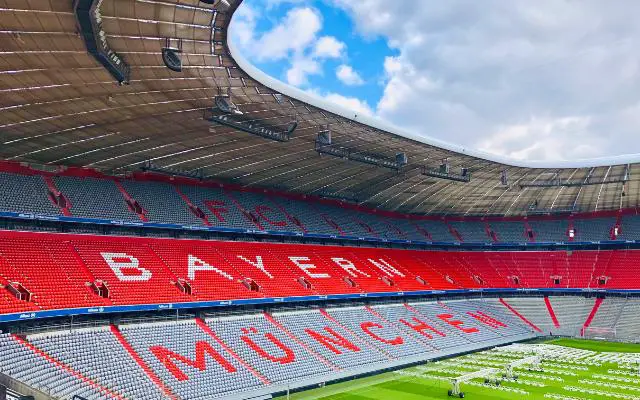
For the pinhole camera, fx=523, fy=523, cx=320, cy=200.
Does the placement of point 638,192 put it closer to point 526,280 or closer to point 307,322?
point 526,280

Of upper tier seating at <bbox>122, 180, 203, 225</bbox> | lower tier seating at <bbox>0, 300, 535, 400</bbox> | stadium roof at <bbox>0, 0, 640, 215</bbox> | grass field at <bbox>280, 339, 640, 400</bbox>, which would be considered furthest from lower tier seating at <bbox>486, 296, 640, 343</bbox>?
upper tier seating at <bbox>122, 180, 203, 225</bbox>

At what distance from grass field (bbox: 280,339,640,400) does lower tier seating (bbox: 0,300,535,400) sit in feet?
4.81

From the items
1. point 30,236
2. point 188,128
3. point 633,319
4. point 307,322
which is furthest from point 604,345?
point 30,236

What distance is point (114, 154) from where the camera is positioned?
98.3 feet

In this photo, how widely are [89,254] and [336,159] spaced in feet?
51.5

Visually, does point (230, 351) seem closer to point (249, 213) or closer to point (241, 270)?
point (241, 270)

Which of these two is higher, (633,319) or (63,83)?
(63,83)

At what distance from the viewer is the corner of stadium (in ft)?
64.4

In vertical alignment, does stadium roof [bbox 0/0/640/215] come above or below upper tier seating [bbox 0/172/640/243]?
above

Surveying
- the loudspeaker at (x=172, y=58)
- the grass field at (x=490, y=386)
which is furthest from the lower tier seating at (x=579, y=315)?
the loudspeaker at (x=172, y=58)

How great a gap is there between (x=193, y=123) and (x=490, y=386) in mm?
20110

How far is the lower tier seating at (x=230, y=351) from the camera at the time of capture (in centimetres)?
2091

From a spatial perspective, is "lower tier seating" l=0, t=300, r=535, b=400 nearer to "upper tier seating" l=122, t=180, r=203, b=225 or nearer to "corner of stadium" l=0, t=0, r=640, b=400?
"corner of stadium" l=0, t=0, r=640, b=400

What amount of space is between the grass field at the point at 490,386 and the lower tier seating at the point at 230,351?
147 cm
